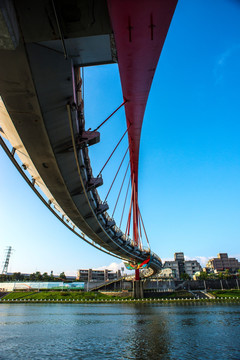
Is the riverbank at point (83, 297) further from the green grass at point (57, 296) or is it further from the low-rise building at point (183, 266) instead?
the low-rise building at point (183, 266)

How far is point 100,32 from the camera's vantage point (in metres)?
6.18

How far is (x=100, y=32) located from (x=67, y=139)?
5351 millimetres

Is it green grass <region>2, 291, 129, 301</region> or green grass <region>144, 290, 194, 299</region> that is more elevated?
green grass <region>144, 290, 194, 299</region>

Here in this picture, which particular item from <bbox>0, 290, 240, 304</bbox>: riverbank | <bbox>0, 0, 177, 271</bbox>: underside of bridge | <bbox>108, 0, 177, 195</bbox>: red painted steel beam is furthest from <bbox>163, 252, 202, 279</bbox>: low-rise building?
<bbox>108, 0, 177, 195</bbox>: red painted steel beam

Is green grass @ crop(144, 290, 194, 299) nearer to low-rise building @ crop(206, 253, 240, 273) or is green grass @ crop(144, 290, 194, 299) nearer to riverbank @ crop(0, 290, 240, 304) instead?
riverbank @ crop(0, 290, 240, 304)

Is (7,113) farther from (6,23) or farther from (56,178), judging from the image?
(56,178)

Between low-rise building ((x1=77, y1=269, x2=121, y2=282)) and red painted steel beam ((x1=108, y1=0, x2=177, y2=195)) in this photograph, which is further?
low-rise building ((x1=77, y1=269, x2=121, y2=282))

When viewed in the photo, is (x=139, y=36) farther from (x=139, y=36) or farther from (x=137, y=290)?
(x=137, y=290)

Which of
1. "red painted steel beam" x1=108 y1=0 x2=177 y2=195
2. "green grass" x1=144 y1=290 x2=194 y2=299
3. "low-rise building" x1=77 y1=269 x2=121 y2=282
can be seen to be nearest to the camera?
"red painted steel beam" x1=108 y1=0 x2=177 y2=195

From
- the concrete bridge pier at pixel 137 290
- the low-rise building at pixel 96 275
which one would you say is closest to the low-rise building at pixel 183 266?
→ the low-rise building at pixel 96 275

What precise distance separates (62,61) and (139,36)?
8.47 feet

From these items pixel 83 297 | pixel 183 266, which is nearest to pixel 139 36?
pixel 83 297

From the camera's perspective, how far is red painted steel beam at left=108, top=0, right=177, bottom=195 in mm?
5910

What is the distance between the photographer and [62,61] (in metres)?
7.34
